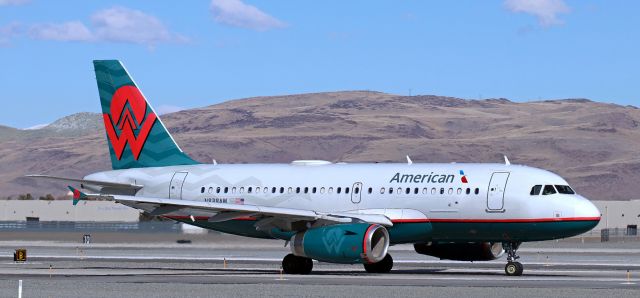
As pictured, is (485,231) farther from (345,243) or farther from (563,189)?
(345,243)

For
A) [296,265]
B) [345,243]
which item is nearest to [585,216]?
[345,243]

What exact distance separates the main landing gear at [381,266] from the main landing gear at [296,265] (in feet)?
9.09

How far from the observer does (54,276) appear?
44906 millimetres

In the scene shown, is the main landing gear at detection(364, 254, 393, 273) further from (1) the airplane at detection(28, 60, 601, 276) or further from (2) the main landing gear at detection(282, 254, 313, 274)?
(2) the main landing gear at detection(282, 254, 313, 274)

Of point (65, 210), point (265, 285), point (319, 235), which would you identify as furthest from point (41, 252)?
point (65, 210)

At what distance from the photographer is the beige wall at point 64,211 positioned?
148 m

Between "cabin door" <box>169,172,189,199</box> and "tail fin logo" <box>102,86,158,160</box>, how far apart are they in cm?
259

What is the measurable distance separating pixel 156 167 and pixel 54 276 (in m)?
11.0

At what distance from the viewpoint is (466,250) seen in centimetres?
4934

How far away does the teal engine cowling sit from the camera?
44.8m

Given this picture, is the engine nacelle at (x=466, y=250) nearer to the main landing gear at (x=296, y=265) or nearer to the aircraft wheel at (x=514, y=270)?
the aircraft wheel at (x=514, y=270)

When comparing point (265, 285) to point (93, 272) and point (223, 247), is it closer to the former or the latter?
point (93, 272)

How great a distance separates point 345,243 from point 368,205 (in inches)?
150

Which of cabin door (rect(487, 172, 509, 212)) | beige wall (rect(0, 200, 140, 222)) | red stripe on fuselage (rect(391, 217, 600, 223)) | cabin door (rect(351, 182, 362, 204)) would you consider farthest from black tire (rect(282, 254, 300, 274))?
beige wall (rect(0, 200, 140, 222))
